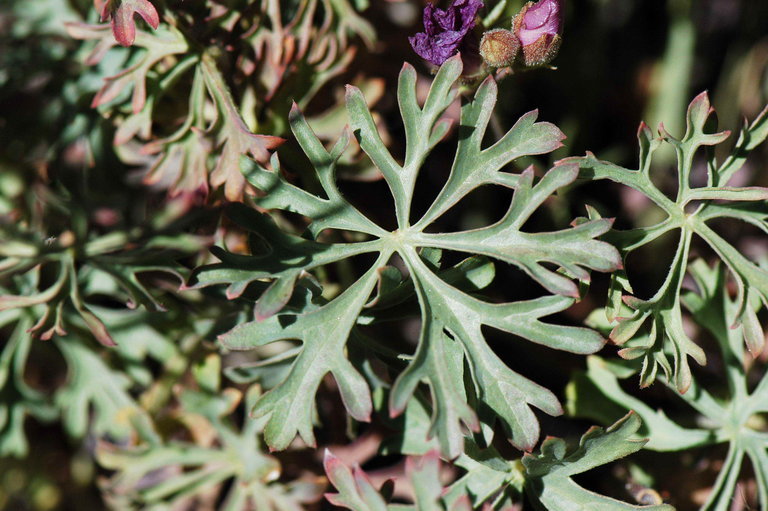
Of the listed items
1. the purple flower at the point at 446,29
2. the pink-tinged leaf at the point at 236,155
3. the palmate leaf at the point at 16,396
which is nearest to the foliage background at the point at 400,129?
the palmate leaf at the point at 16,396

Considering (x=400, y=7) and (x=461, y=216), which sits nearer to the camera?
(x=461, y=216)

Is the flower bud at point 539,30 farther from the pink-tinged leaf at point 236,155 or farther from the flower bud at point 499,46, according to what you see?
the pink-tinged leaf at point 236,155

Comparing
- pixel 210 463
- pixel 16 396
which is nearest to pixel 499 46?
pixel 210 463

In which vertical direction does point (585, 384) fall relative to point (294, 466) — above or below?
above

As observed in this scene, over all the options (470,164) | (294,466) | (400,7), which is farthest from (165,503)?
(400,7)

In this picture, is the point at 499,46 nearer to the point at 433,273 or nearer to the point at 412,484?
the point at 433,273

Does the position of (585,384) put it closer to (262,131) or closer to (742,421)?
(742,421)

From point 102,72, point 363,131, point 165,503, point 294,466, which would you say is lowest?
point 165,503

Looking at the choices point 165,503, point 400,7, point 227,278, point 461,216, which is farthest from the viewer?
point 400,7
